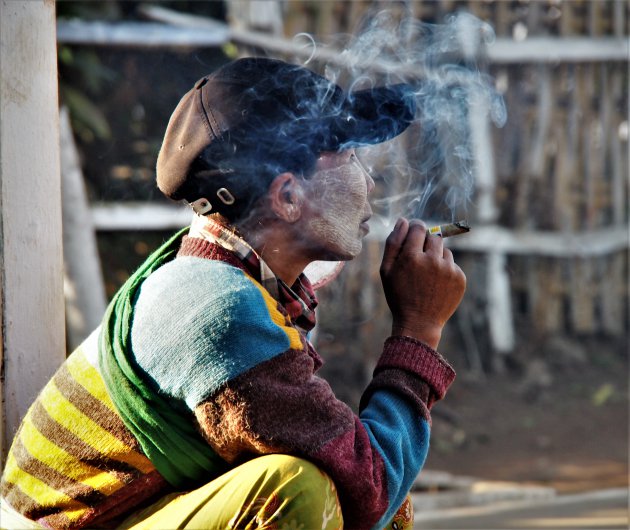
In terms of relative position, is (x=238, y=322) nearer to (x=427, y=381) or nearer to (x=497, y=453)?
(x=427, y=381)

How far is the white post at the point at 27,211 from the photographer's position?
2.28 m

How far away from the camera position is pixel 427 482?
15.3ft

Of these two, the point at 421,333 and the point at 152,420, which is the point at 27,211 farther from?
the point at 421,333

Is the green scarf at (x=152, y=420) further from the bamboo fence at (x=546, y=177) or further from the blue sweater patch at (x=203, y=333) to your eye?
the bamboo fence at (x=546, y=177)

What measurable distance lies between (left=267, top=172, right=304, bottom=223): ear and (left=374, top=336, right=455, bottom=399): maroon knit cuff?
0.36 meters

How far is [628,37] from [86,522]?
6049mm

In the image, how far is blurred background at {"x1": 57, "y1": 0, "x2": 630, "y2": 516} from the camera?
5555 millimetres

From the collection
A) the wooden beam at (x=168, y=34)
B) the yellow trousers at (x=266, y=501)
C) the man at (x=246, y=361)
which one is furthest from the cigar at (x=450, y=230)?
the wooden beam at (x=168, y=34)

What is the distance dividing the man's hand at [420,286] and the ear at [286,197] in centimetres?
27

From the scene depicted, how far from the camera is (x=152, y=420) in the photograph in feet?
6.02

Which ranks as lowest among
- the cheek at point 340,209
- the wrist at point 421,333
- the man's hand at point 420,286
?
the wrist at point 421,333

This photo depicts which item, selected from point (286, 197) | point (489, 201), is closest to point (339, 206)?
point (286, 197)

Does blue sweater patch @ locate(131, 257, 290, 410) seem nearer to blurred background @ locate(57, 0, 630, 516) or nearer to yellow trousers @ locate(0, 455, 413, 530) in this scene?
yellow trousers @ locate(0, 455, 413, 530)

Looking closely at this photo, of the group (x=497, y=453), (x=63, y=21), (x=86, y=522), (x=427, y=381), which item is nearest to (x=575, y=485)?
(x=497, y=453)
